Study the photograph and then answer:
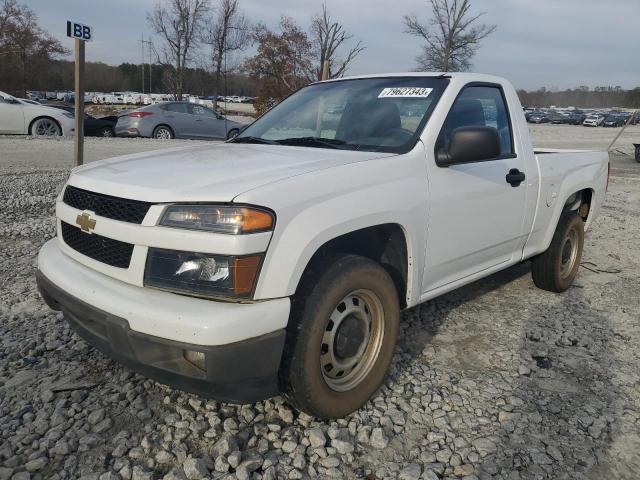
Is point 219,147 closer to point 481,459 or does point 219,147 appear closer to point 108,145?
point 481,459

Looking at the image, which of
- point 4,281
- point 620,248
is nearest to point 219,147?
point 4,281

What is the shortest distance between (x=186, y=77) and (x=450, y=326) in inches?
1299

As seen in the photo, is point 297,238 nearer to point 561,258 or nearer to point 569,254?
point 561,258

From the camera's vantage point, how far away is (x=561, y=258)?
15.4ft

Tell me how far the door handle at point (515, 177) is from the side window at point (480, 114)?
16 centimetres

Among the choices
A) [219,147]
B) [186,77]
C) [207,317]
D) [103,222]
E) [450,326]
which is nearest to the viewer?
[207,317]

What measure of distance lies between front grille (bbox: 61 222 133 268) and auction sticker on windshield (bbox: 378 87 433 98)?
6.39 feet

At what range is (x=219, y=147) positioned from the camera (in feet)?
11.5

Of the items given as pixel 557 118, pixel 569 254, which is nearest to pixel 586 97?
pixel 557 118

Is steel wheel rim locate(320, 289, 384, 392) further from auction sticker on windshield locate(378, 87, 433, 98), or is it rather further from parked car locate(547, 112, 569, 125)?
parked car locate(547, 112, 569, 125)

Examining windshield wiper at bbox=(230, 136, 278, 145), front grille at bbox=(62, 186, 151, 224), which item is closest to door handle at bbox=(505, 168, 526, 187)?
windshield wiper at bbox=(230, 136, 278, 145)

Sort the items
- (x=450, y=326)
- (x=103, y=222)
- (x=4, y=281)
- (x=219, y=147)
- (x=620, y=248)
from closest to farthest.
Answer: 1. (x=103, y=222)
2. (x=219, y=147)
3. (x=450, y=326)
4. (x=4, y=281)
5. (x=620, y=248)

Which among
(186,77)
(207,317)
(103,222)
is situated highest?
(186,77)

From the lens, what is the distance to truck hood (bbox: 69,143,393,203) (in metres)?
2.29
